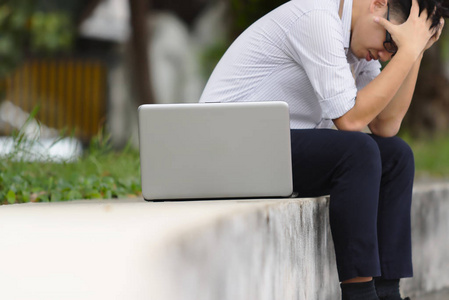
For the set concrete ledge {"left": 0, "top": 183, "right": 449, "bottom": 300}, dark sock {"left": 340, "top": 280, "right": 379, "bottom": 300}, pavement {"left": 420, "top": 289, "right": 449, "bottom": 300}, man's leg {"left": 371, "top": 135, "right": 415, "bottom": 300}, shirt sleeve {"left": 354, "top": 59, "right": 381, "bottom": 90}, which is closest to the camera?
concrete ledge {"left": 0, "top": 183, "right": 449, "bottom": 300}

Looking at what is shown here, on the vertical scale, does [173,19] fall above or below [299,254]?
above

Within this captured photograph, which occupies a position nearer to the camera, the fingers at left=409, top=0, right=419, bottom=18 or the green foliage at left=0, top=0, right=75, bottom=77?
the fingers at left=409, top=0, right=419, bottom=18

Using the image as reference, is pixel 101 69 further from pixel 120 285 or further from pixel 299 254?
pixel 120 285

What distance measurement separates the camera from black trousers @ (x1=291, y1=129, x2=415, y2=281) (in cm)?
280

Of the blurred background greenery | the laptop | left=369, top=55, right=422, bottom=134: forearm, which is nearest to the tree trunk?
the blurred background greenery

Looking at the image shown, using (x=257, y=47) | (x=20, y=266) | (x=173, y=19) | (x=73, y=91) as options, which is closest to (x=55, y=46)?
(x=73, y=91)

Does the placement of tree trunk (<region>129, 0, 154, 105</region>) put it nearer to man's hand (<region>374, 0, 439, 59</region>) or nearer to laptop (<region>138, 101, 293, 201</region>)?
man's hand (<region>374, 0, 439, 59</region>)

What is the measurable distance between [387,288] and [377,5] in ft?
3.47

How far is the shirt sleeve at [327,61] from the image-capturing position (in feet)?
9.64

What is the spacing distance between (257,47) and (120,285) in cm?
157

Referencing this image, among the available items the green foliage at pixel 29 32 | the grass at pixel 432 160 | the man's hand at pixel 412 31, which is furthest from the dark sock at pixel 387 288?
the green foliage at pixel 29 32

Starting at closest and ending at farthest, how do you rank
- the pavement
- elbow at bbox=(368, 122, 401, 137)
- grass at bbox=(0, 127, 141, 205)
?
elbow at bbox=(368, 122, 401, 137), grass at bbox=(0, 127, 141, 205), the pavement

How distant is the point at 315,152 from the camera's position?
9.73 ft

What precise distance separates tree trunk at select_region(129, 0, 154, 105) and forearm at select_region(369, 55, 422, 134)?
283 inches
